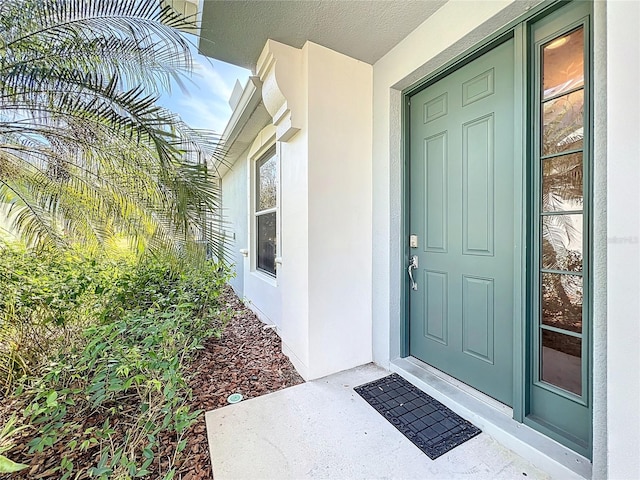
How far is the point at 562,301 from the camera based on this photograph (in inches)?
65.9

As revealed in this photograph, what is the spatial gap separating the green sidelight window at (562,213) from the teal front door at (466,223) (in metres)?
0.18

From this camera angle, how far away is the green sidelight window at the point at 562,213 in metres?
1.60

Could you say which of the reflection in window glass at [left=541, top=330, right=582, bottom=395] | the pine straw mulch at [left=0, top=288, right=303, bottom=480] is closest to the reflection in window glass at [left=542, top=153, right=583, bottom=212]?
the reflection in window glass at [left=541, top=330, right=582, bottom=395]

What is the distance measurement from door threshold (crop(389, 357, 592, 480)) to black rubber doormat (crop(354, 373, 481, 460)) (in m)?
0.06

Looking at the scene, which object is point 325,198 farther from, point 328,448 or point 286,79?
point 328,448

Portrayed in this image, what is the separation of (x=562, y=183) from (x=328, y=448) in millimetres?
2066

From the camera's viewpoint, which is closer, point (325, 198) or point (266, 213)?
point (325, 198)

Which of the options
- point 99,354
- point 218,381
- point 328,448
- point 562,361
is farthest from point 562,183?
point 99,354

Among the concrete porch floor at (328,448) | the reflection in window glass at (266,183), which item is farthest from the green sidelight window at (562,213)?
the reflection in window glass at (266,183)

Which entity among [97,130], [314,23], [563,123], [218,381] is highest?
[314,23]

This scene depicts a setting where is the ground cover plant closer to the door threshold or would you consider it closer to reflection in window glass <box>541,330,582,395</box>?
the door threshold

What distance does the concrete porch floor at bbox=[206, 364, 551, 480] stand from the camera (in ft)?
5.19

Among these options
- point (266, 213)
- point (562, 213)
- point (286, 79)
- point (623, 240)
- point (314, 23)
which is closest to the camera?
point (623, 240)

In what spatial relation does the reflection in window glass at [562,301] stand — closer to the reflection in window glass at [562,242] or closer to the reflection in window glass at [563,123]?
the reflection in window glass at [562,242]
